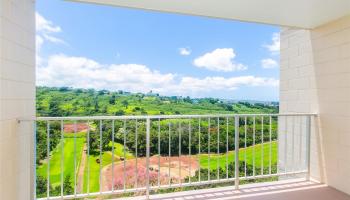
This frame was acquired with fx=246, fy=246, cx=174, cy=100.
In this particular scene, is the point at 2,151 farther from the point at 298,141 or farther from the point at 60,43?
the point at 60,43

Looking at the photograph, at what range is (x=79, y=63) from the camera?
866 cm

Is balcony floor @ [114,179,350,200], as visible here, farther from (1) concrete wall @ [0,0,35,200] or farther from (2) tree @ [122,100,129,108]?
(2) tree @ [122,100,129,108]

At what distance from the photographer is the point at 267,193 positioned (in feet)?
10.5

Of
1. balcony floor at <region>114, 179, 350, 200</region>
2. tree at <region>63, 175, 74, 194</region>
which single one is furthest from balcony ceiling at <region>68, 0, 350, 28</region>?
tree at <region>63, 175, 74, 194</region>

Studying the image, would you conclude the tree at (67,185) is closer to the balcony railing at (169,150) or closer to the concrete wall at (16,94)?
the balcony railing at (169,150)

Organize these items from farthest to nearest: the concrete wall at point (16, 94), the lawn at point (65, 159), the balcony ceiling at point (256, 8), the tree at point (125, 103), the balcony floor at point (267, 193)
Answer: the tree at point (125, 103)
the lawn at point (65, 159)
the balcony floor at point (267, 193)
the balcony ceiling at point (256, 8)
the concrete wall at point (16, 94)

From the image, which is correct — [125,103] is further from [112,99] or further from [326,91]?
[326,91]

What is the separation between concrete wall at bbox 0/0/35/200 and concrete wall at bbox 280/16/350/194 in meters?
3.74

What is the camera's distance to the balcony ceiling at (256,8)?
8.82ft

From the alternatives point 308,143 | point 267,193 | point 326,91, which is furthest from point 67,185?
point 326,91

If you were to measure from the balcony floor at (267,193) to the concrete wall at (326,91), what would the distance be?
0.22 meters

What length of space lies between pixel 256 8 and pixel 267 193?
232 centimetres

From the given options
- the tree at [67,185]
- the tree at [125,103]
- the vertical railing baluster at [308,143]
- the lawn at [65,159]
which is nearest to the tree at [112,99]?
the tree at [125,103]

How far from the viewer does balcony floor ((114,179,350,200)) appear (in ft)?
10.0
